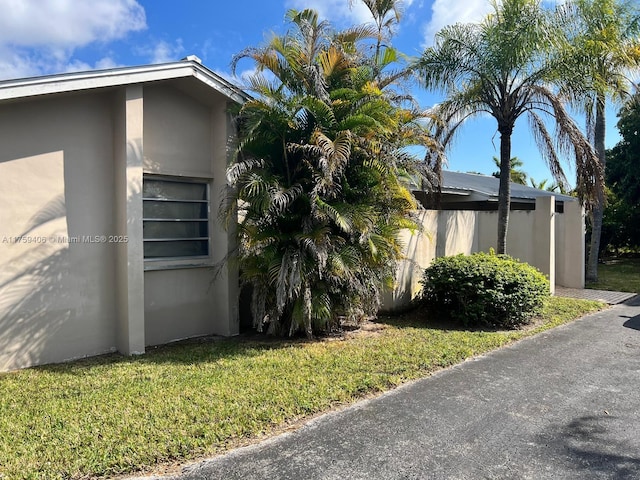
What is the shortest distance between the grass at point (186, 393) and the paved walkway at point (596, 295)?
5.39 metres

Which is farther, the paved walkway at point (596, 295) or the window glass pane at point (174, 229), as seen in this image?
the paved walkway at point (596, 295)

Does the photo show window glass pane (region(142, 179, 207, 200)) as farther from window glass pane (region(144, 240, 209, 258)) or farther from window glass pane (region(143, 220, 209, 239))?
window glass pane (region(144, 240, 209, 258))

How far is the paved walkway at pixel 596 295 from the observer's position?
11.9 meters

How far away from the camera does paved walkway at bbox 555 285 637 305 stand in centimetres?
1191

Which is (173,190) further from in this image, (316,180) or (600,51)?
(600,51)

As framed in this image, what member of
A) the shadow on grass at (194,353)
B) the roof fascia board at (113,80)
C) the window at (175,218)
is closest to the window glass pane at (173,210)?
the window at (175,218)

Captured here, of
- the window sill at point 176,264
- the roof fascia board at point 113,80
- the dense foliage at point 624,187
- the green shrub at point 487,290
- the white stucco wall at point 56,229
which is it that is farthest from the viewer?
the dense foliage at point 624,187

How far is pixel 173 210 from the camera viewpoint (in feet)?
25.5

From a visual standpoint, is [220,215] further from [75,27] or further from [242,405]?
[75,27]

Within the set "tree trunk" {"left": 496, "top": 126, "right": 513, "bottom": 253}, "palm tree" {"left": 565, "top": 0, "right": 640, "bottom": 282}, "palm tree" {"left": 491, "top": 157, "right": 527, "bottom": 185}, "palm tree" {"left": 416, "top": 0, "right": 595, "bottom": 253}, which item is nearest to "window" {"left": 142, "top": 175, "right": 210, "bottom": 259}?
"palm tree" {"left": 416, "top": 0, "right": 595, "bottom": 253}

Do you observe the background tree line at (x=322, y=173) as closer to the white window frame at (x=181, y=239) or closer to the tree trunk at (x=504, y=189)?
the white window frame at (x=181, y=239)

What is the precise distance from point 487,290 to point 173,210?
556 centimetres

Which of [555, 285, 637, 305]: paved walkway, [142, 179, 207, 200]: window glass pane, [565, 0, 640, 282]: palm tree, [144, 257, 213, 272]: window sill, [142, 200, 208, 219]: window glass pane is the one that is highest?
[565, 0, 640, 282]: palm tree

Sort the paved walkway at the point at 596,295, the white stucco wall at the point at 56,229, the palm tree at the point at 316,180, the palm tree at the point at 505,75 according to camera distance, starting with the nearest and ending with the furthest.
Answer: the white stucco wall at the point at 56,229, the palm tree at the point at 316,180, the palm tree at the point at 505,75, the paved walkway at the point at 596,295
